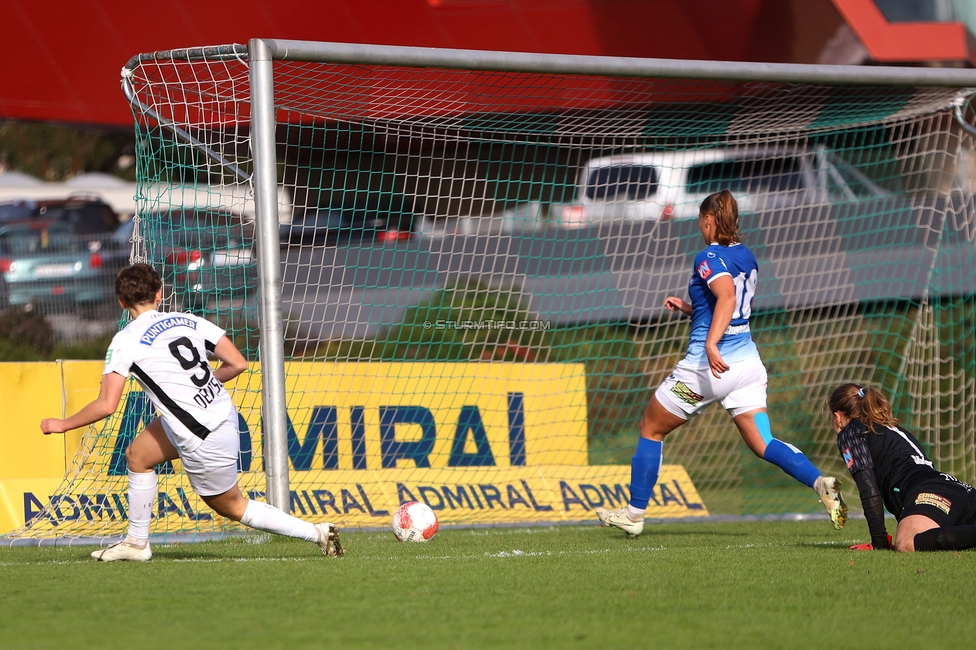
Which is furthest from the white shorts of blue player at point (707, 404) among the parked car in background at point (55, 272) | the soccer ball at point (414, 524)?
the parked car in background at point (55, 272)

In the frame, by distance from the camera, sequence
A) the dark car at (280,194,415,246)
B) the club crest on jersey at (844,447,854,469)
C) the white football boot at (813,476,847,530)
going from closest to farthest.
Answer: the club crest on jersey at (844,447,854,469) → the white football boot at (813,476,847,530) → the dark car at (280,194,415,246)

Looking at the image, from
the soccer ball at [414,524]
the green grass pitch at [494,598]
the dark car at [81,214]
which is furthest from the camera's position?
the dark car at [81,214]

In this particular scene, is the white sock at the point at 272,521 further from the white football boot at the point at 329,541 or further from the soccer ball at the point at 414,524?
the soccer ball at the point at 414,524

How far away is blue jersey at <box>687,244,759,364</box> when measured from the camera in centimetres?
629

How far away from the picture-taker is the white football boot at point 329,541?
18.1ft

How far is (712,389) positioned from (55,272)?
9850 millimetres

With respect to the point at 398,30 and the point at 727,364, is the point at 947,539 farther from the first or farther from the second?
the point at 398,30

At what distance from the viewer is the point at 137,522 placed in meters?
5.38

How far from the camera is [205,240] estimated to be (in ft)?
29.6

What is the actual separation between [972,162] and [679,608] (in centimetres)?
755

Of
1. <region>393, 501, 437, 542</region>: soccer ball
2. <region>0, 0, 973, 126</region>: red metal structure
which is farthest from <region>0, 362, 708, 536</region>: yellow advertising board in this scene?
<region>0, 0, 973, 126</region>: red metal structure

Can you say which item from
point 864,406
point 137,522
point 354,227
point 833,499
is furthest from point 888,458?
point 354,227

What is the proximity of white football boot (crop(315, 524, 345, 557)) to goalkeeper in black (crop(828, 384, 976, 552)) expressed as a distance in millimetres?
2700

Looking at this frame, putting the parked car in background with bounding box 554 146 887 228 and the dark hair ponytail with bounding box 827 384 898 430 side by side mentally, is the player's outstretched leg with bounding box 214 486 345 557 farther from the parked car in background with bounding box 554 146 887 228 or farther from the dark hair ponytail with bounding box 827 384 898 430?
the parked car in background with bounding box 554 146 887 228
